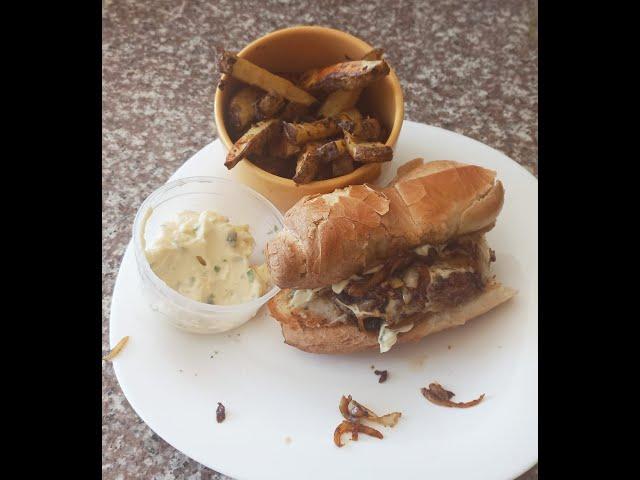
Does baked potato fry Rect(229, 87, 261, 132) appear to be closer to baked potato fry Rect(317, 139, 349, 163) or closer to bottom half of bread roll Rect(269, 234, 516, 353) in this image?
baked potato fry Rect(317, 139, 349, 163)

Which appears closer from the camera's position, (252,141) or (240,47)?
(252,141)

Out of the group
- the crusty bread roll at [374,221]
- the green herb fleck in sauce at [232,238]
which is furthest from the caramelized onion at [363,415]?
the green herb fleck in sauce at [232,238]

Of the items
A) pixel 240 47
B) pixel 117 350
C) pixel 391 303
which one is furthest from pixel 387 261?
pixel 240 47

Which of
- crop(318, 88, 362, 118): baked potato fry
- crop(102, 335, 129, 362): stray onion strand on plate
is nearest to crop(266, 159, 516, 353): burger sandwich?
crop(318, 88, 362, 118): baked potato fry

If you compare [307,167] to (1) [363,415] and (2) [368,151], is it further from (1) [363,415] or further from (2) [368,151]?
(1) [363,415]

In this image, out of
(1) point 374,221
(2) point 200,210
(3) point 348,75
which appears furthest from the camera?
(2) point 200,210

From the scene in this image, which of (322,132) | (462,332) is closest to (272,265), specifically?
(322,132)
